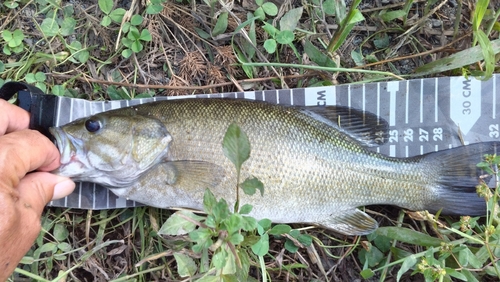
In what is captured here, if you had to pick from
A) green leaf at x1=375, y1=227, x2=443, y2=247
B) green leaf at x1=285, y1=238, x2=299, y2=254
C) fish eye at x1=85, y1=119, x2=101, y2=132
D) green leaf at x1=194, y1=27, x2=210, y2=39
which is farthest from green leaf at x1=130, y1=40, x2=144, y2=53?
green leaf at x1=375, y1=227, x2=443, y2=247

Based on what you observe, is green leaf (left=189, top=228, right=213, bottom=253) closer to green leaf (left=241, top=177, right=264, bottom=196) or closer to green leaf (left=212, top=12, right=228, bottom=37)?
green leaf (left=241, top=177, right=264, bottom=196)

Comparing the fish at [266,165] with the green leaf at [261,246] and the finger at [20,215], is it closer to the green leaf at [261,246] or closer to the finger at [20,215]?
the finger at [20,215]

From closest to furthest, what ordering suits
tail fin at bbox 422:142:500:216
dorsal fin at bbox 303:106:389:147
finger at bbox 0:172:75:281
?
finger at bbox 0:172:75:281 < tail fin at bbox 422:142:500:216 < dorsal fin at bbox 303:106:389:147

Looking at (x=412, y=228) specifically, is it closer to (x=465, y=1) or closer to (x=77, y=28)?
(x=465, y=1)

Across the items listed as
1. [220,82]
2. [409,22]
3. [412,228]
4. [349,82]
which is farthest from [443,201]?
[220,82]

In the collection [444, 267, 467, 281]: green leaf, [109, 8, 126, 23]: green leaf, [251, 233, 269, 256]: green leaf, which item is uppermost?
[109, 8, 126, 23]: green leaf

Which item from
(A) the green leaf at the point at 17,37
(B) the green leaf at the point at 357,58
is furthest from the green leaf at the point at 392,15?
(A) the green leaf at the point at 17,37

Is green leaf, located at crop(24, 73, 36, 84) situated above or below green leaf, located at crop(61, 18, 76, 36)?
below
